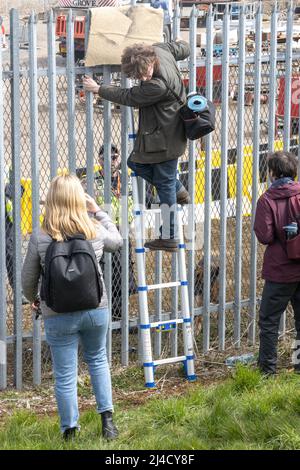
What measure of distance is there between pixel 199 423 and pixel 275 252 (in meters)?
1.66

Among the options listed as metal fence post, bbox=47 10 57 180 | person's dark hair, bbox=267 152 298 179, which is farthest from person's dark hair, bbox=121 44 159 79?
person's dark hair, bbox=267 152 298 179

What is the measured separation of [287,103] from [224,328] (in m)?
2.06

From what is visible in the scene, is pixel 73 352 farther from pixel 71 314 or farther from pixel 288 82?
pixel 288 82

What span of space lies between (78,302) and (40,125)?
2.39 m

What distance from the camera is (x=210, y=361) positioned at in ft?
25.3

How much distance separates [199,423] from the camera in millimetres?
5758

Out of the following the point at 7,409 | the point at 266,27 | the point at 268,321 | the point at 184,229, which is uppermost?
the point at 266,27

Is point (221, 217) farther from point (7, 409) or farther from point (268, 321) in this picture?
point (7, 409)

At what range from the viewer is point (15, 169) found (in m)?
6.76

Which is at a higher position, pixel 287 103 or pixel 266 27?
pixel 266 27

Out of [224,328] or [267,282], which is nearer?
[267,282]

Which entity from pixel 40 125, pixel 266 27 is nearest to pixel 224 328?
pixel 40 125
